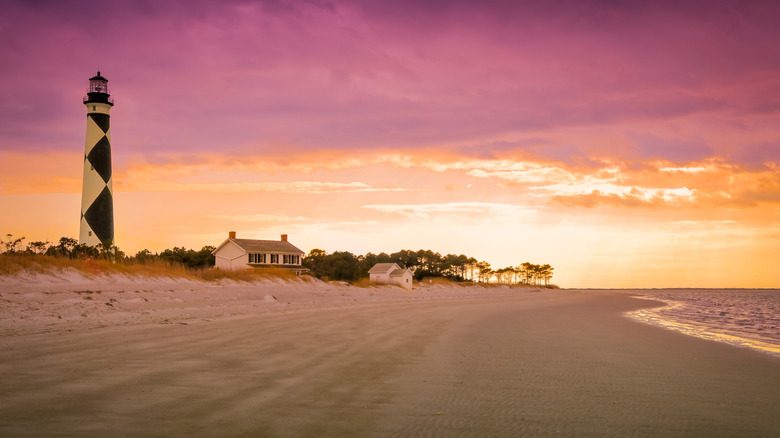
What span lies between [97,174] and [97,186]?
955 millimetres

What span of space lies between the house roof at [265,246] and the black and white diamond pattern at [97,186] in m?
23.7

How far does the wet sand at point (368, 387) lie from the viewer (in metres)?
5.68

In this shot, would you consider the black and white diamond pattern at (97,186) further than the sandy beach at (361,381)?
Yes

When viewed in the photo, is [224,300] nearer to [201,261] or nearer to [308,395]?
[308,395]

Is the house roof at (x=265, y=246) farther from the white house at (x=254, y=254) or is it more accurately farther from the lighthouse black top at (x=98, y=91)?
the lighthouse black top at (x=98, y=91)

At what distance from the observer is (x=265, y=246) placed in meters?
65.4

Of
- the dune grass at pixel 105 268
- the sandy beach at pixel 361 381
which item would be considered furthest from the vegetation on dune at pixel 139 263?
the sandy beach at pixel 361 381

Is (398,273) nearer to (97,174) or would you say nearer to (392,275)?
(392,275)

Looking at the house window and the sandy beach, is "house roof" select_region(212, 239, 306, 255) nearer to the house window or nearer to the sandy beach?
the house window

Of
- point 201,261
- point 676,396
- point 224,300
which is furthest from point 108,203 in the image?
point 676,396

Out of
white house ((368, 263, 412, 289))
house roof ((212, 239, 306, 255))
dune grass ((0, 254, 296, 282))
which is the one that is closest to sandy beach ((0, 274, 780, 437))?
dune grass ((0, 254, 296, 282))

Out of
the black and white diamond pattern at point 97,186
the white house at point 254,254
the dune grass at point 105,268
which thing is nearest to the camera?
the dune grass at point 105,268

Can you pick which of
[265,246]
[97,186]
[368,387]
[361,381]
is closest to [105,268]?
[97,186]

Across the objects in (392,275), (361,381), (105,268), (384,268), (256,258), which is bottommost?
(392,275)
